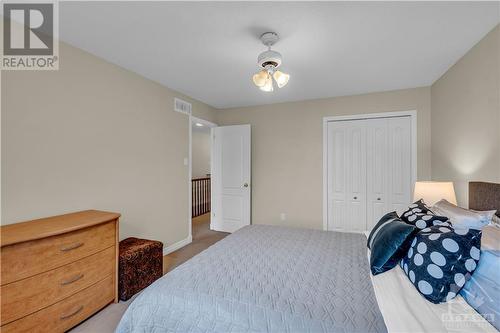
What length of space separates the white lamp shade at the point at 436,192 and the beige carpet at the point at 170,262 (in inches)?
118

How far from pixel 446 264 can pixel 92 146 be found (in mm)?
3028

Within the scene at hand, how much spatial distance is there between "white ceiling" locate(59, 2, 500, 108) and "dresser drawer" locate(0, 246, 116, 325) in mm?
1964

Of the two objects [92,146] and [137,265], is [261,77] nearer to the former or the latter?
[92,146]

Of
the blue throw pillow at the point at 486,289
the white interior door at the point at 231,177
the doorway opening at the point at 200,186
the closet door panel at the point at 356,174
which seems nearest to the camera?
the blue throw pillow at the point at 486,289

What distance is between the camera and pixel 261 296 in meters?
1.21

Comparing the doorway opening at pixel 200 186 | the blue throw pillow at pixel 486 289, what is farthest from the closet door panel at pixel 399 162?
the doorway opening at pixel 200 186

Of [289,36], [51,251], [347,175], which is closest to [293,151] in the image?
[347,175]

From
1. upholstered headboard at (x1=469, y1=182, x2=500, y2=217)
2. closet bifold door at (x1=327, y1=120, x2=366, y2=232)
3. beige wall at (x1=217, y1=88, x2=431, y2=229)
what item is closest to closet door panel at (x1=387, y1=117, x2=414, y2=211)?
beige wall at (x1=217, y1=88, x2=431, y2=229)

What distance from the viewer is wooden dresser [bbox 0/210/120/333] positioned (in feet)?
4.91

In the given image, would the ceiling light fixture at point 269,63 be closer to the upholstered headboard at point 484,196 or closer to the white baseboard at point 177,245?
the upholstered headboard at point 484,196

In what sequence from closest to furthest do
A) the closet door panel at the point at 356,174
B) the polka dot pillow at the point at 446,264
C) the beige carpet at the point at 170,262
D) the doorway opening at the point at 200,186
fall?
the polka dot pillow at the point at 446,264
the beige carpet at the point at 170,262
the closet door panel at the point at 356,174
the doorway opening at the point at 200,186

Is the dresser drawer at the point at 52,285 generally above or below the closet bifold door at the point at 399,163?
below

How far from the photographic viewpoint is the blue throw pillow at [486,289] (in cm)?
100

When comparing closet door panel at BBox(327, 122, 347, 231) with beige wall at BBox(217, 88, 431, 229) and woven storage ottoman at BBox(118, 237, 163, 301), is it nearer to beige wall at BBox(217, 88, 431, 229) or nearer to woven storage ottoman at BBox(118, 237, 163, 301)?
beige wall at BBox(217, 88, 431, 229)
